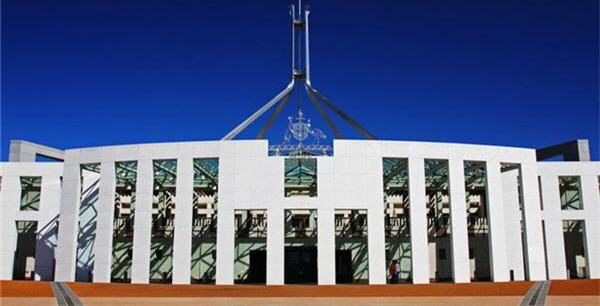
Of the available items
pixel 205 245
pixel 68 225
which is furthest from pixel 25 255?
pixel 205 245

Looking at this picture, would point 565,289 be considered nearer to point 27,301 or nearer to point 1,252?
point 27,301

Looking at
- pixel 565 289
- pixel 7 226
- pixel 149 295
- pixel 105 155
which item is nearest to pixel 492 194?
pixel 565 289

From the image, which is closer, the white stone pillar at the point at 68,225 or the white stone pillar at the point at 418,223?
the white stone pillar at the point at 418,223

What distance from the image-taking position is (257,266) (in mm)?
33344

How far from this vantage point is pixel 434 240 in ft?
120

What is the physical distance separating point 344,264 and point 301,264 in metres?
3.52

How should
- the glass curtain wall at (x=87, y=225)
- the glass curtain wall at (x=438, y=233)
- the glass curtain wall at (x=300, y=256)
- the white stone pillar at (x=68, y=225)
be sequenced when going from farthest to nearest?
the glass curtain wall at (x=438, y=233)
the glass curtain wall at (x=87, y=225)
the glass curtain wall at (x=300, y=256)
the white stone pillar at (x=68, y=225)

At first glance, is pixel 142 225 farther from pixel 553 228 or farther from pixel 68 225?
pixel 553 228

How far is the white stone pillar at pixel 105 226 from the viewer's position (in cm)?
2805

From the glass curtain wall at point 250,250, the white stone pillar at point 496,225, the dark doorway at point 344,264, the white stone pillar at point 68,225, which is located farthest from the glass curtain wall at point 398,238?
the white stone pillar at point 68,225

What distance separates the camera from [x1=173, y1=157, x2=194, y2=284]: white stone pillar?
27172 millimetres

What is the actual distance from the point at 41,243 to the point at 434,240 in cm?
2660

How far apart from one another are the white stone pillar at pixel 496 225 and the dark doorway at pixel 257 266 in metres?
13.8

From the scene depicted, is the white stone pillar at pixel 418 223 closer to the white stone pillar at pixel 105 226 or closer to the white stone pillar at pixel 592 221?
the white stone pillar at pixel 592 221
